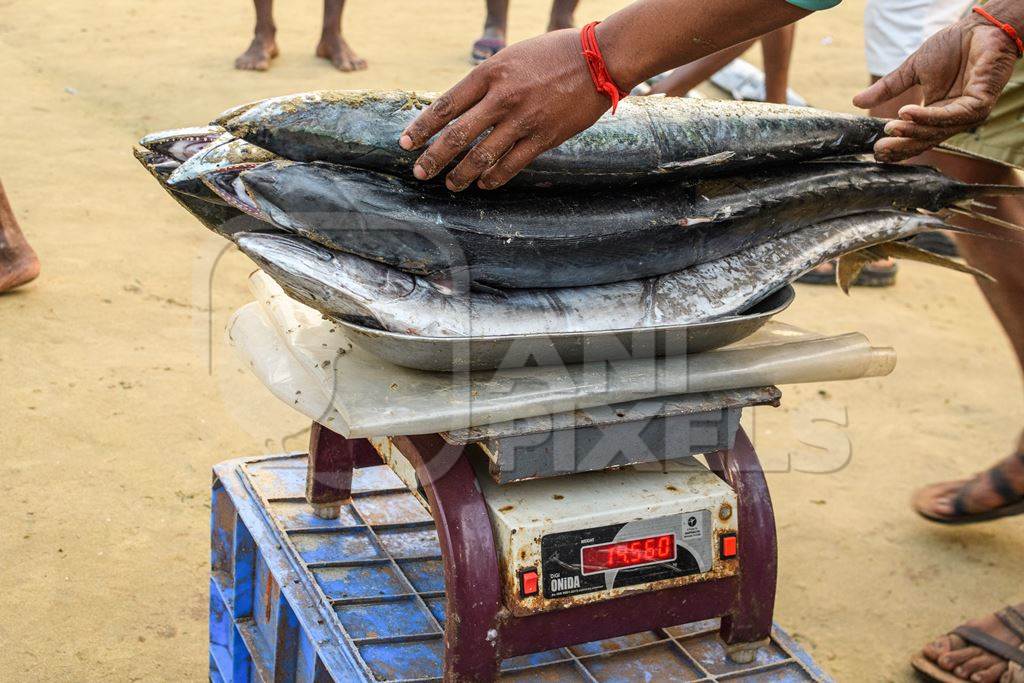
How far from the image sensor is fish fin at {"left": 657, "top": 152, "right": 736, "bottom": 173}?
1648mm

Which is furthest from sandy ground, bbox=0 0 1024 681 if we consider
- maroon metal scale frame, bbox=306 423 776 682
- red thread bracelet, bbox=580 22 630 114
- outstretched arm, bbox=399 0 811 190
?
red thread bracelet, bbox=580 22 630 114

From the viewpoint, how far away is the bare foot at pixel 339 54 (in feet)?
21.2

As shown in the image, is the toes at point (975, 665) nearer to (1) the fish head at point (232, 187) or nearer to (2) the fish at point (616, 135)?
(2) the fish at point (616, 135)

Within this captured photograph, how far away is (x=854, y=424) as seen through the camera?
347cm

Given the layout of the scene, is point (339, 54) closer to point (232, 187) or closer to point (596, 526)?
point (232, 187)

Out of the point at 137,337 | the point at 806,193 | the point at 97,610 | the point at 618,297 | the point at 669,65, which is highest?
the point at 669,65

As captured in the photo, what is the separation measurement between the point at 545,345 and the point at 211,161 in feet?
1.74

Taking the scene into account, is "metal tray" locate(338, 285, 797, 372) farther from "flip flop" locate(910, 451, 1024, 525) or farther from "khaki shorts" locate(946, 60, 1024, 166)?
"flip flop" locate(910, 451, 1024, 525)

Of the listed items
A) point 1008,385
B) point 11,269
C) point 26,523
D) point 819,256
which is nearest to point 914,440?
point 1008,385

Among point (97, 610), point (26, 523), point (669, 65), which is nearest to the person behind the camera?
point (669, 65)

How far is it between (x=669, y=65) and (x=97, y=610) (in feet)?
5.60

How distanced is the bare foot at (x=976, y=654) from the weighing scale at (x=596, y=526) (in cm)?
91

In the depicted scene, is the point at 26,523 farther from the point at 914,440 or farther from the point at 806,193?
the point at 914,440

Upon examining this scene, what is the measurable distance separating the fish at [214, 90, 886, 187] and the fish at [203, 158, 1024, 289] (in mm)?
31
